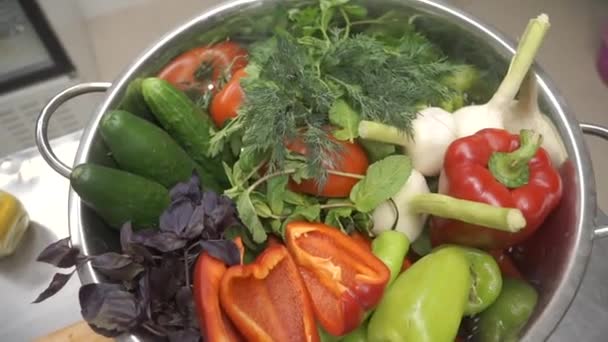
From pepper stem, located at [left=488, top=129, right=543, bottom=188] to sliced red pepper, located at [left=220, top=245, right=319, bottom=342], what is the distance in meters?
0.22

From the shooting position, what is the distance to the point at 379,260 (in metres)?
0.58

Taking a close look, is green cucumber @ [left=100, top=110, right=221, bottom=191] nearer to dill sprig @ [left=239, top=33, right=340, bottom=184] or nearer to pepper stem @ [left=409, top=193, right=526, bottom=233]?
dill sprig @ [left=239, top=33, right=340, bottom=184]

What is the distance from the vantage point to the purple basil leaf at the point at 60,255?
56 cm

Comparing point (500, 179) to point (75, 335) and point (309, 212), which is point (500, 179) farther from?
point (75, 335)

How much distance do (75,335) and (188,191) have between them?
0.89 ft

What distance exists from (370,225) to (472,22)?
0.81 ft

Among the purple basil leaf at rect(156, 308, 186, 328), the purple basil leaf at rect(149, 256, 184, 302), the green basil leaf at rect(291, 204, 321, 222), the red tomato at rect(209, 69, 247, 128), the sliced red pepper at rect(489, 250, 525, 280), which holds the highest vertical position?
the red tomato at rect(209, 69, 247, 128)

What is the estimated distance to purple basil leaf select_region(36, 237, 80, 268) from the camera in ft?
1.84

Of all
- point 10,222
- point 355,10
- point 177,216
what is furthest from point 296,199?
point 10,222

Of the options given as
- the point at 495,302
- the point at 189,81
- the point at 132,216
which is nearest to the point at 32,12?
the point at 189,81

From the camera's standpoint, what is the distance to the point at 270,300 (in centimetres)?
58

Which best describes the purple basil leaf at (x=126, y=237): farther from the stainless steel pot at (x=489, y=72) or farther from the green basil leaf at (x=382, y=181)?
the green basil leaf at (x=382, y=181)

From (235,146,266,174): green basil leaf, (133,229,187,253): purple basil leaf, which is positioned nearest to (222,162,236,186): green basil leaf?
(235,146,266,174): green basil leaf

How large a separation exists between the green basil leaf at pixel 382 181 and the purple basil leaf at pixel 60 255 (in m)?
0.27
